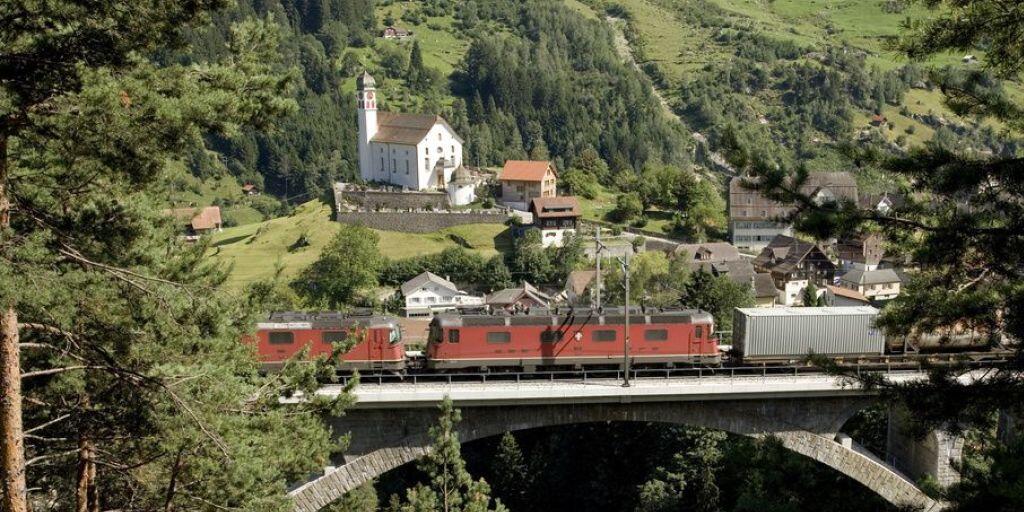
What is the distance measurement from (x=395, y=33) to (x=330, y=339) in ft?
455

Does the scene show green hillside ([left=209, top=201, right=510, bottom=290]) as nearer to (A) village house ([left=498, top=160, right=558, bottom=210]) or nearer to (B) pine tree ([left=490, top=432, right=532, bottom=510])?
(A) village house ([left=498, top=160, right=558, bottom=210])

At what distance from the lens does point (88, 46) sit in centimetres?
1112

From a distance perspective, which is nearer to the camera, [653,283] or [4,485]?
[4,485]

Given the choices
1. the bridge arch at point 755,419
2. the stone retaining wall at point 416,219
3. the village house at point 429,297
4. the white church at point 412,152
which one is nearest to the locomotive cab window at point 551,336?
the bridge arch at point 755,419

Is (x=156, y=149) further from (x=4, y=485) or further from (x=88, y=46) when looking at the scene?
(x=4, y=485)

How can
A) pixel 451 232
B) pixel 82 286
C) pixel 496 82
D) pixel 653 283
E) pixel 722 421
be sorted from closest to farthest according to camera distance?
pixel 82 286 < pixel 722 421 < pixel 653 283 < pixel 451 232 < pixel 496 82

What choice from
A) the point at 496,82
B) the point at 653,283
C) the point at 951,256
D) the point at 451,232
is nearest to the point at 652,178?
the point at 451,232

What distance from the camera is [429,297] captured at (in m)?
66.1

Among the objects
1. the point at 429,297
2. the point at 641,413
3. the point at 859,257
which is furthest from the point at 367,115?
the point at 641,413

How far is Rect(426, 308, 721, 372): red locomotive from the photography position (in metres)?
29.5

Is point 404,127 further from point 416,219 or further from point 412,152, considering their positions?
point 416,219

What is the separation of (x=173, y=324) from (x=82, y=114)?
3.07 meters

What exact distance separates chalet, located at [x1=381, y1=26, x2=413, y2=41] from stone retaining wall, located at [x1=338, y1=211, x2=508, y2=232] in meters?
86.0

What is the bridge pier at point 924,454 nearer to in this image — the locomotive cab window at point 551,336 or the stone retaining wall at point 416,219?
the locomotive cab window at point 551,336
